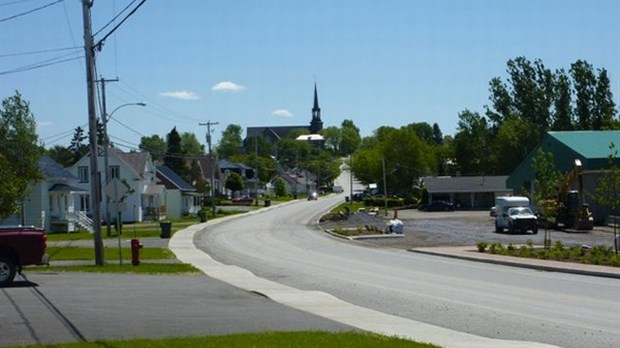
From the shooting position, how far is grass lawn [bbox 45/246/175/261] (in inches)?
1435

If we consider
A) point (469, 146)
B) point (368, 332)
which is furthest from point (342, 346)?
point (469, 146)

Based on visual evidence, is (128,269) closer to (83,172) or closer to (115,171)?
(83,172)

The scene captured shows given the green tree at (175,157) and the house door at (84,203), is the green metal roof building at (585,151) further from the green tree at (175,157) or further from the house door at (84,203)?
the green tree at (175,157)

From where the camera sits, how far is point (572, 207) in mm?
60094

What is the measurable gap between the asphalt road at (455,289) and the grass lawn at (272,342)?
3410mm

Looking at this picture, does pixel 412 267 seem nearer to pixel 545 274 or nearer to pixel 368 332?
pixel 545 274

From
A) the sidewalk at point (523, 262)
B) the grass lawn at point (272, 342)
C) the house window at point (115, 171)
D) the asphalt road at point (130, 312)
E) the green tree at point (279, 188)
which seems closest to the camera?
the grass lawn at point (272, 342)

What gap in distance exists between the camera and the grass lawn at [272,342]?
39.1 feet

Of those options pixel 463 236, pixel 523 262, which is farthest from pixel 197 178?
pixel 523 262

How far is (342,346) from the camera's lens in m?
12.0

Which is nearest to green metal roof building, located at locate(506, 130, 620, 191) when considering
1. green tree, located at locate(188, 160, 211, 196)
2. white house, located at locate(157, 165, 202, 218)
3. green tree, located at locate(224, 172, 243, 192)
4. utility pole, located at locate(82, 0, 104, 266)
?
white house, located at locate(157, 165, 202, 218)

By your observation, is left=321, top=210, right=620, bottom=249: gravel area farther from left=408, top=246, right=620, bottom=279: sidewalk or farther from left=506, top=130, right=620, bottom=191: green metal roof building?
left=506, top=130, right=620, bottom=191: green metal roof building

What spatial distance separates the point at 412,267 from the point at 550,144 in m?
44.1

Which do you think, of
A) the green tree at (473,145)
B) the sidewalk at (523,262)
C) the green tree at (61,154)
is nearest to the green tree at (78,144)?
the green tree at (61,154)
